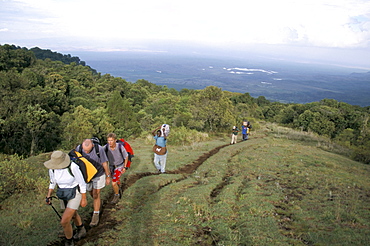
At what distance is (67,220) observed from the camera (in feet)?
17.0

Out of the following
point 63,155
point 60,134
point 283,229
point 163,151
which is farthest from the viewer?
point 60,134

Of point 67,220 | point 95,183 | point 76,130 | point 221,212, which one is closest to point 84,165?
point 95,183

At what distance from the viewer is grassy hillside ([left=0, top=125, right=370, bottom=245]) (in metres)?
5.64

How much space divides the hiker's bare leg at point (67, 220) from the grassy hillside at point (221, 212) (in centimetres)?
46

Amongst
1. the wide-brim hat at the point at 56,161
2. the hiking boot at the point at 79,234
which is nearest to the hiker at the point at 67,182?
the wide-brim hat at the point at 56,161

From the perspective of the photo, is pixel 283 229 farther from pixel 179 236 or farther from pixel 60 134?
pixel 60 134

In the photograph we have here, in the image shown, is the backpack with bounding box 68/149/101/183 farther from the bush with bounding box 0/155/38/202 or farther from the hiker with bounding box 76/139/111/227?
the bush with bounding box 0/155/38/202

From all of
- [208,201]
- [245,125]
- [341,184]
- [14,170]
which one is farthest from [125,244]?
[245,125]

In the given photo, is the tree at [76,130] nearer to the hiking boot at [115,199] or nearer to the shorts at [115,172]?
the hiking boot at [115,199]

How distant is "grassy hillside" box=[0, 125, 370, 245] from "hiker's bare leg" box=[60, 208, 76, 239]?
0.46m

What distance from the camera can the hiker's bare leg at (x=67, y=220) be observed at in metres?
5.15

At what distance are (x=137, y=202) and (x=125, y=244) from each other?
8.62 feet

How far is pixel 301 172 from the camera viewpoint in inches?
447

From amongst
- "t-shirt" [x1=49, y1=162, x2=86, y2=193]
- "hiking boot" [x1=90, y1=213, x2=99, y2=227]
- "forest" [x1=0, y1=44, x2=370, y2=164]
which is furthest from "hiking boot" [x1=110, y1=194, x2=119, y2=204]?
"forest" [x1=0, y1=44, x2=370, y2=164]
